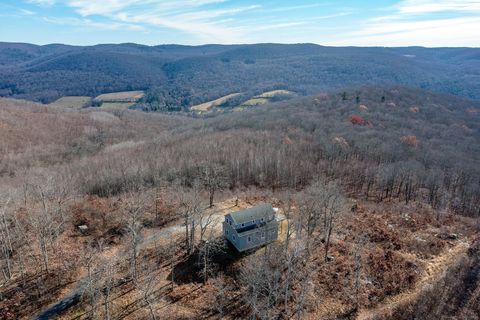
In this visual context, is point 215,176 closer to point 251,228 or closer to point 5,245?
point 251,228

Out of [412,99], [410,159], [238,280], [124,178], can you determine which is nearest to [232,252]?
[238,280]

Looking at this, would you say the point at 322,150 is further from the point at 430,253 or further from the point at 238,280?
the point at 238,280

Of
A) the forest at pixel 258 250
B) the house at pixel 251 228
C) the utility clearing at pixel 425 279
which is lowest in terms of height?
the utility clearing at pixel 425 279

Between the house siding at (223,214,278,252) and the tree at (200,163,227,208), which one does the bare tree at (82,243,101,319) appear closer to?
the house siding at (223,214,278,252)

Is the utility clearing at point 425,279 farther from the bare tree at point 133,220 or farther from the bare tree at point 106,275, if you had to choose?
the bare tree at point 106,275

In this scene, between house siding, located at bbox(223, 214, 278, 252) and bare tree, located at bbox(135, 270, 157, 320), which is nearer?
bare tree, located at bbox(135, 270, 157, 320)

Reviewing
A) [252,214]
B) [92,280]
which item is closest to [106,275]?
[92,280]

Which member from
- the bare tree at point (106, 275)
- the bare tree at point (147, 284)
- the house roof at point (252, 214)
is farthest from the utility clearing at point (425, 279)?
the bare tree at point (106, 275)

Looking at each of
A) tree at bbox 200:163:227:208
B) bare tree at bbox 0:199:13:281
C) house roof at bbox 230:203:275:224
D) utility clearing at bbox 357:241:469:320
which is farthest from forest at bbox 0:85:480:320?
house roof at bbox 230:203:275:224
